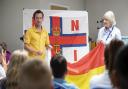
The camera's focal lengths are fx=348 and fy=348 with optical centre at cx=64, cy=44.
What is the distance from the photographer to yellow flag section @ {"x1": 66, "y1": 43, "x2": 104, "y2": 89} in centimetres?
529

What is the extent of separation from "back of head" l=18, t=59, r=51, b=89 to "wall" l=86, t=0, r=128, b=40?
9.21m

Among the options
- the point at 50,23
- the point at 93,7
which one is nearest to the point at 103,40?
the point at 50,23

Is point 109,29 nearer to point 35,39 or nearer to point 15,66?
point 35,39

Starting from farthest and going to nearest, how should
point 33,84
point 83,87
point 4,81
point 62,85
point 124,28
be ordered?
point 124,28 → point 83,87 → point 4,81 → point 62,85 → point 33,84

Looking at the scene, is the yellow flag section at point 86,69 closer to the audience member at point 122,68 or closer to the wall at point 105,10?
the audience member at point 122,68

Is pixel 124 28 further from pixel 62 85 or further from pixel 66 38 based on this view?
pixel 62 85

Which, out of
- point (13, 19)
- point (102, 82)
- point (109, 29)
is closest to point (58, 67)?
point (102, 82)

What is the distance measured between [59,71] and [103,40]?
116 inches

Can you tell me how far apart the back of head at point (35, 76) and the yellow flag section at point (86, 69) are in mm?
3815

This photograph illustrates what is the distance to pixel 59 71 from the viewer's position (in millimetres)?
2830

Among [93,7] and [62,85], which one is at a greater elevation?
[93,7]

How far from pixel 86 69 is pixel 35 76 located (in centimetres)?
410

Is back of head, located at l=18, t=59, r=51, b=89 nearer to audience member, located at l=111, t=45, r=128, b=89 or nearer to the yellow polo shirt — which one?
audience member, located at l=111, t=45, r=128, b=89

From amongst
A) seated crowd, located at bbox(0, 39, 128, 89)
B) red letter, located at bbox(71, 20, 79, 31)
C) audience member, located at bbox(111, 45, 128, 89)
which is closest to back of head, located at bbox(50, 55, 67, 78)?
seated crowd, located at bbox(0, 39, 128, 89)
